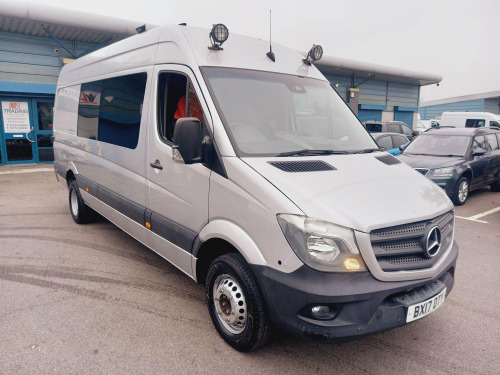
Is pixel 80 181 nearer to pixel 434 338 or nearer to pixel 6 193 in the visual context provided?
pixel 6 193

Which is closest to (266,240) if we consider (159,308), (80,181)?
(159,308)

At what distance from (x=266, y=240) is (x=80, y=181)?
13.9 ft

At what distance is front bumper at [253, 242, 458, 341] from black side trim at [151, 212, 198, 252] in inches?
39.1

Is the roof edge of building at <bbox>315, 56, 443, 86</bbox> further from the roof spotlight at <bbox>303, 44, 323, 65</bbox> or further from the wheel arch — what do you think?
the wheel arch

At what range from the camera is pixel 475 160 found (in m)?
8.41

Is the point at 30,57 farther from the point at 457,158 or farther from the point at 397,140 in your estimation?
the point at 457,158

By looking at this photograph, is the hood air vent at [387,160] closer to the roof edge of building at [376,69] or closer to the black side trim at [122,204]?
the black side trim at [122,204]

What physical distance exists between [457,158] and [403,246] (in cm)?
676

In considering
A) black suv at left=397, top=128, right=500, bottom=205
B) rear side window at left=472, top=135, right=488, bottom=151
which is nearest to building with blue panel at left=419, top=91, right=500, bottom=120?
black suv at left=397, top=128, right=500, bottom=205

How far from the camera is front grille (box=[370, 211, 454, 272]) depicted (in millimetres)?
2385

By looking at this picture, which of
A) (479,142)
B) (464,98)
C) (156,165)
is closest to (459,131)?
(479,142)

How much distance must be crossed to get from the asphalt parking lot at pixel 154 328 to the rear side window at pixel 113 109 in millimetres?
1499

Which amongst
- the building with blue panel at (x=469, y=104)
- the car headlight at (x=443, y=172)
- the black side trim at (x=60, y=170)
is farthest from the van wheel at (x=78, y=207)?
the building with blue panel at (x=469, y=104)

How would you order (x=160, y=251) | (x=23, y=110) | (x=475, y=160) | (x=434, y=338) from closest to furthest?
1. (x=434, y=338)
2. (x=160, y=251)
3. (x=475, y=160)
4. (x=23, y=110)
